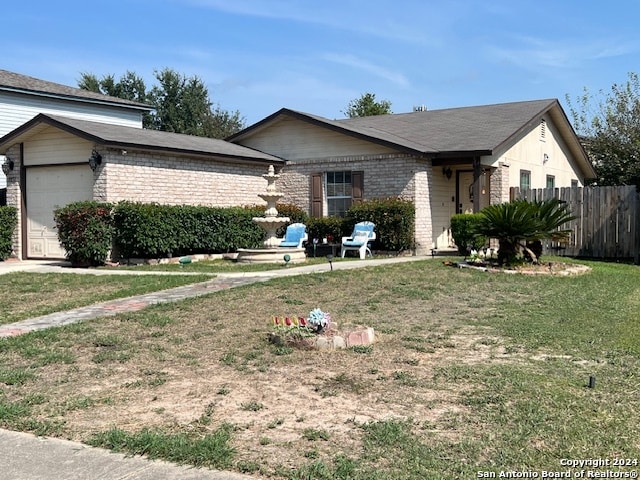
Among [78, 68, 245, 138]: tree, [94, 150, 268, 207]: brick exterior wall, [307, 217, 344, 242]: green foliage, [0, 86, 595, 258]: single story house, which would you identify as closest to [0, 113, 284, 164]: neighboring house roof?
[0, 86, 595, 258]: single story house

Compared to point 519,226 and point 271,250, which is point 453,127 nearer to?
point 271,250

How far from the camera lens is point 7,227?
17.6 m

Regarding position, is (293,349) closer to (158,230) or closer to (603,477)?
(603,477)

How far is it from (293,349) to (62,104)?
76.7 ft

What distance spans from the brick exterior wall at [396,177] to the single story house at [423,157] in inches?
1.1

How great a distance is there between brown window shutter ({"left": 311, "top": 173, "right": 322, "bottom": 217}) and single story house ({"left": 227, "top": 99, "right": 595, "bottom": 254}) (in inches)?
1.2

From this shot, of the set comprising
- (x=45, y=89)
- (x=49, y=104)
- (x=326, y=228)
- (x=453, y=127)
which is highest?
(x=45, y=89)

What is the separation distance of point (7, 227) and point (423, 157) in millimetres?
11712

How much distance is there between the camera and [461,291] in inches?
409

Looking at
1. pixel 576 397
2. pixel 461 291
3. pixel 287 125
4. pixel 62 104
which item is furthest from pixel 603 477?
pixel 62 104

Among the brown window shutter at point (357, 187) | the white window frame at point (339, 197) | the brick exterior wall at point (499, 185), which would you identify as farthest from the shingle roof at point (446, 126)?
the white window frame at point (339, 197)

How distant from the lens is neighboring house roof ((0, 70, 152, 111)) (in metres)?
24.5

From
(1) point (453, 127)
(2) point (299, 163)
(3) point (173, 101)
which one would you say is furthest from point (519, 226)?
(3) point (173, 101)

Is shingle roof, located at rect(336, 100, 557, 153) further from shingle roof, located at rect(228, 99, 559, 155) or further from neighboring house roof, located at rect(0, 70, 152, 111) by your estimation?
neighboring house roof, located at rect(0, 70, 152, 111)
